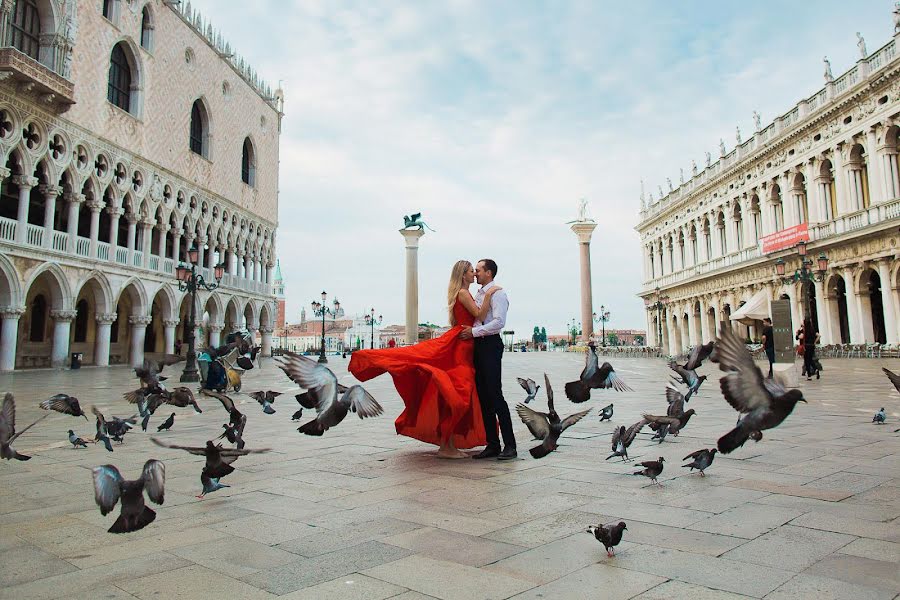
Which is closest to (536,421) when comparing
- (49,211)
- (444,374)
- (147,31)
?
(444,374)

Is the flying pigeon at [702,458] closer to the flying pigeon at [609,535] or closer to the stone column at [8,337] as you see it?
the flying pigeon at [609,535]

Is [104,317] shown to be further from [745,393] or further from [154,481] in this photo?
[745,393]

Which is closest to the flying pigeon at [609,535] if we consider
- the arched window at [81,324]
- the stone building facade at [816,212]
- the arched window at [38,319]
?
the stone building facade at [816,212]

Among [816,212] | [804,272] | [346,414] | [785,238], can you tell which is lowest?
[346,414]

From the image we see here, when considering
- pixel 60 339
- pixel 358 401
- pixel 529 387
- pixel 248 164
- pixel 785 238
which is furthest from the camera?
pixel 248 164

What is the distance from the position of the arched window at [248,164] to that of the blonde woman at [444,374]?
37.2 meters

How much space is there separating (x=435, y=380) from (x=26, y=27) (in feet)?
80.3

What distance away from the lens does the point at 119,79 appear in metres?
26.2

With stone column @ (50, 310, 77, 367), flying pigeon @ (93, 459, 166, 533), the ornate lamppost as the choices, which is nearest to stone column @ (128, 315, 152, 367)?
stone column @ (50, 310, 77, 367)

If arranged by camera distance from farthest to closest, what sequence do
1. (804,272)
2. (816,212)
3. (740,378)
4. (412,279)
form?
(412,279)
(816,212)
(804,272)
(740,378)

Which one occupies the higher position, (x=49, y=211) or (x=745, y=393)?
(x=49, y=211)

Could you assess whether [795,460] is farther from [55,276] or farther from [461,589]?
[55,276]

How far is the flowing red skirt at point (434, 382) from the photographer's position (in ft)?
15.4

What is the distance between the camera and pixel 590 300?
4647 cm
